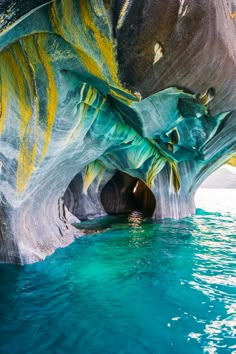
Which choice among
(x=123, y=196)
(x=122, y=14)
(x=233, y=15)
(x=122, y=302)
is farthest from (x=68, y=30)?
(x=123, y=196)

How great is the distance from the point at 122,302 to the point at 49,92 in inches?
129

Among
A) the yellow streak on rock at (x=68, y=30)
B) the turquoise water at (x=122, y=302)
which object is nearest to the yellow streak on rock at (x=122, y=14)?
the yellow streak on rock at (x=68, y=30)

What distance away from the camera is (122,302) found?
414cm

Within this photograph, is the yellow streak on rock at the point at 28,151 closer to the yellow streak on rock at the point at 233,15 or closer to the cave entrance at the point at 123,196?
the yellow streak on rock at the point at 233,15

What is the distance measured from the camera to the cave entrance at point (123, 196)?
15.3m

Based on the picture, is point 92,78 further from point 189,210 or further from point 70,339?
point 189,210

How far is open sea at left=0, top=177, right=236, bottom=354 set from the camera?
3.21 m

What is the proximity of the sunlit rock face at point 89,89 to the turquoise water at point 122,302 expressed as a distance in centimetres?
115

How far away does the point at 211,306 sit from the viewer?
4051 millimetres

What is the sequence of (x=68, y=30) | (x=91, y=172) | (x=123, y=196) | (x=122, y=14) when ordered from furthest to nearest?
(x=123, y=196) → (x=91, y=172) → (x=68, y=30) → (x=122, y=14)

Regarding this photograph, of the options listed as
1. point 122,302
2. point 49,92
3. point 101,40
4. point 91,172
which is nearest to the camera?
point 101,40

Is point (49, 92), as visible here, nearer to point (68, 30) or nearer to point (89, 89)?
point (89, 89)

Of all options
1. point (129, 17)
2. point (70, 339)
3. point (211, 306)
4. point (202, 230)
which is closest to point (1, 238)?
point (70, 339)

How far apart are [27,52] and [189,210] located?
10.3 meters
